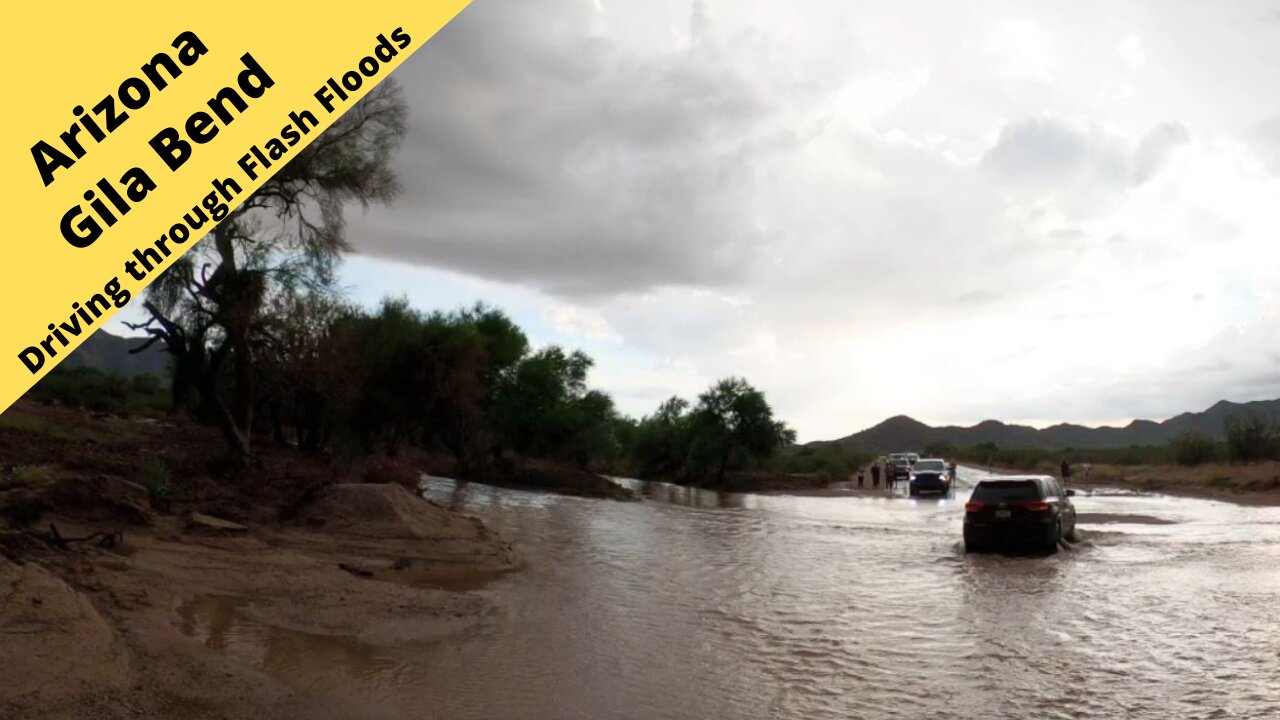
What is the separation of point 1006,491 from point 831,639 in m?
9.49

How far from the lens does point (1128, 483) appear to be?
56.2m

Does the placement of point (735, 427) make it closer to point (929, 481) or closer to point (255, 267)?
point (929, 481)

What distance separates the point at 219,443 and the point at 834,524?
1854 centimetres

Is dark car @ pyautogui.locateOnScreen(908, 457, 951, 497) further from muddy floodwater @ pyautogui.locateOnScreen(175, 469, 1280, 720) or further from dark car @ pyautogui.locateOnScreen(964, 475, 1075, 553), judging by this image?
dark car @ pyautogui.locateOnScreen(964, 475, 1075, 553)

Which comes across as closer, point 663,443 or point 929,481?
point 929,481

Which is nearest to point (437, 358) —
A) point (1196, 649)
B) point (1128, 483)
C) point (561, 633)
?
Result: point (561, 633)

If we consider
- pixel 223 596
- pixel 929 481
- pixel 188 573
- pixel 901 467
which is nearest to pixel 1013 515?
pixel 223 596

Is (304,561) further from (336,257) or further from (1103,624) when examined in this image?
(336,257)

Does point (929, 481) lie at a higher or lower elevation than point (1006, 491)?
higher

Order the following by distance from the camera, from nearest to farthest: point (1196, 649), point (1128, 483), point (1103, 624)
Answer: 1. point (1196, 649)
2. point (1103, 624)
3. point (1128, 483)

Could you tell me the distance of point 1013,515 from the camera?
17.6 metres

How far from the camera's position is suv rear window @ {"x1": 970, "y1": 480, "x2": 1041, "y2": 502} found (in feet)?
58.4

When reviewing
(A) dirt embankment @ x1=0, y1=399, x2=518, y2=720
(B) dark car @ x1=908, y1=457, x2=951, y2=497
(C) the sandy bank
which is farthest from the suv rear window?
(B) dark car @ x1=908, y1=457, x2=951, y2=497

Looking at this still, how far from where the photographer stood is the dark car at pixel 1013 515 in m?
17.5
